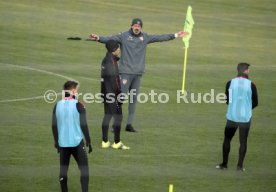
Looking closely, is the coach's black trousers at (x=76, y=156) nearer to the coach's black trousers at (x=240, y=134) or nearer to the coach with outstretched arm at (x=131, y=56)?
the coach's black trousers at (x=240, y=134)

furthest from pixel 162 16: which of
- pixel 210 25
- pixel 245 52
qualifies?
pixel 245 52

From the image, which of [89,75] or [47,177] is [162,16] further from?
→ [47,177]

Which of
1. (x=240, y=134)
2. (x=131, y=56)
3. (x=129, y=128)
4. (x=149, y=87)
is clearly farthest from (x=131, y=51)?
(x=149, y=87)

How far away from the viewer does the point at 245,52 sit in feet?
96.8

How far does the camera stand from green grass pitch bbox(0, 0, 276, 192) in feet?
47.3

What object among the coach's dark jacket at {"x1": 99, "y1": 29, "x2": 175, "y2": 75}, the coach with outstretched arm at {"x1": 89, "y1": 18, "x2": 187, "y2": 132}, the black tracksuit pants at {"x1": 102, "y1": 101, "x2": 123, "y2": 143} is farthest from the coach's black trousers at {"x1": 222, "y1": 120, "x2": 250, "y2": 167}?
the coach's dark jacket at {"x1": 99, "y1": 29, "x2": 175, "y2": 75}

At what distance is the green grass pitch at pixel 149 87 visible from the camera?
14422mm

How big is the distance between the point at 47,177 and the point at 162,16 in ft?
73.6

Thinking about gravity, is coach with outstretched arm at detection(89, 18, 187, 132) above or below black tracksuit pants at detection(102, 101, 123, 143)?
above

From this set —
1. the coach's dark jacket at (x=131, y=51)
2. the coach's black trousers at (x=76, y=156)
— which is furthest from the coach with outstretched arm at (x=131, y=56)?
the coach's black trousers at (x=76, y=156)

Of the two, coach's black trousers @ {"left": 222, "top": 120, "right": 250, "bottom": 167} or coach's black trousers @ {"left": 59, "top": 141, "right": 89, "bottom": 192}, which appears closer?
coach's black trousers @ {"left": 59, "top": 141, "right": 89, "bottom": 192}

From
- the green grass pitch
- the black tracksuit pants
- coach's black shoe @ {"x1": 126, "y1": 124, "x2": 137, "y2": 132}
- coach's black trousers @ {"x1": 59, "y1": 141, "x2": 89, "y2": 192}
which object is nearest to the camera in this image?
coach's black trousers @ {"x1": 59, "y1": 141, "x2": 89, "y2": 192}

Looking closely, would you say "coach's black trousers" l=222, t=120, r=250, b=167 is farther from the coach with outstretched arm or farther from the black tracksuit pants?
the coach with outstretched arm

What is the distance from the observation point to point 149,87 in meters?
22.6
